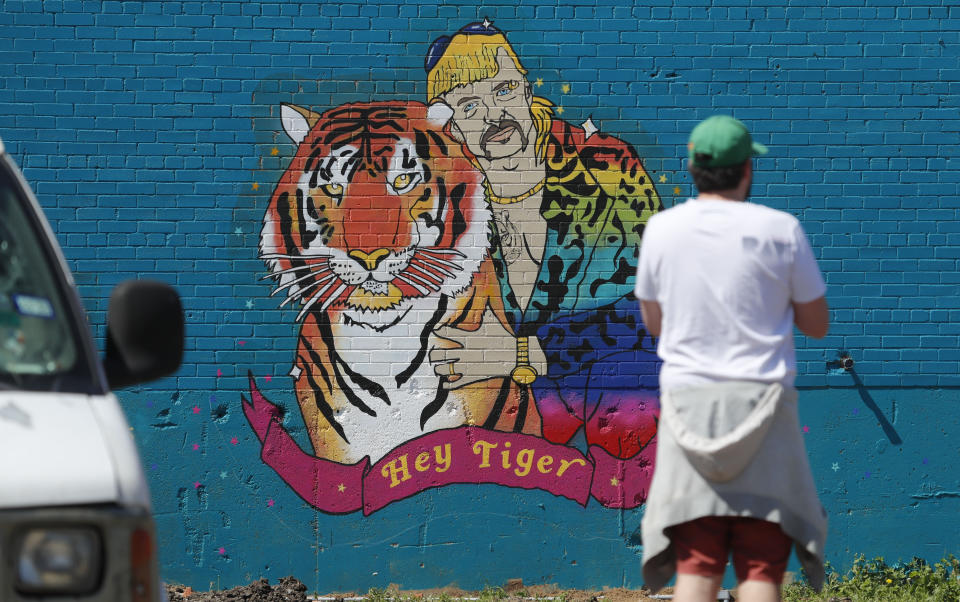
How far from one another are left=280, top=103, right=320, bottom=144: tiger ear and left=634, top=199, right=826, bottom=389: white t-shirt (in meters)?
3.87

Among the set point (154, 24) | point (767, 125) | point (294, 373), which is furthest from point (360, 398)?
point (767, 125)

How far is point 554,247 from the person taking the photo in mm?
6457

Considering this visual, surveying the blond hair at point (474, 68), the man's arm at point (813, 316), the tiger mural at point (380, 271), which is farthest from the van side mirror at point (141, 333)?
the blond hair at point (474, 68)

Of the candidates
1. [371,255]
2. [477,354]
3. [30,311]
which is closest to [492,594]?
[477,354]

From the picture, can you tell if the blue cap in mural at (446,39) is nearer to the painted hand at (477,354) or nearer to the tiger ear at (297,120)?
the tiger ear at (297,120)

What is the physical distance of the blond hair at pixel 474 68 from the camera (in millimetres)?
6496

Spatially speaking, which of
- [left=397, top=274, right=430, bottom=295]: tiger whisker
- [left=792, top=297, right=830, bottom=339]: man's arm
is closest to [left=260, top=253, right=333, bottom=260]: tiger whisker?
[left=397, top=274, right=430, bottom=295]: tiger whisker

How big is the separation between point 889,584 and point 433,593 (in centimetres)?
281

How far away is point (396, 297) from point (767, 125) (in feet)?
8.46

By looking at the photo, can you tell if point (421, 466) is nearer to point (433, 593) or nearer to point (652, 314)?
point (433, 593)

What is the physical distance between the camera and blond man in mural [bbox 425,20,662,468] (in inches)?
253

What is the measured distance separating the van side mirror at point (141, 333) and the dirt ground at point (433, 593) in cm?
366

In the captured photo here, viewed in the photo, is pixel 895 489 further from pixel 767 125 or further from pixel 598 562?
pixel 767 125

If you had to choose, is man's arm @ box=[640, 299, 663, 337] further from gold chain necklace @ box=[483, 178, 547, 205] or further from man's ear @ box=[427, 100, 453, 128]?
man's ear @ box=[427, 100, 453, 128]
